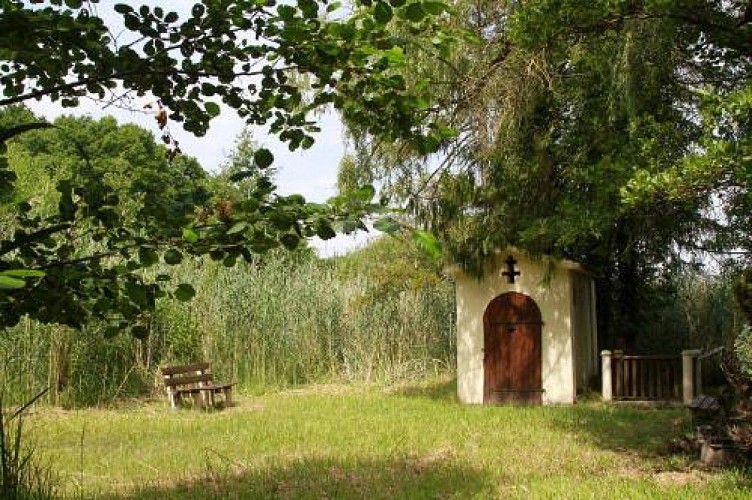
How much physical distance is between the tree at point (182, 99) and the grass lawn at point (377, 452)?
367cm

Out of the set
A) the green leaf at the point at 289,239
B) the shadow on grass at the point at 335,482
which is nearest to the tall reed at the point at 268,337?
the shadow on grass at the point at 335,482

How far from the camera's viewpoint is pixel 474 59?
1177 cm

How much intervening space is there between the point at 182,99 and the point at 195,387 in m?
10.6

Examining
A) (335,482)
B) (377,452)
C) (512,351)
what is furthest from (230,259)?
(512,351)

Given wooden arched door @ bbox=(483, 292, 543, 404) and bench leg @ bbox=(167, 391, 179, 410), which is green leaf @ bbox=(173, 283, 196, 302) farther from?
wooden arched door @ bbox=(483, 292, 543, 404)

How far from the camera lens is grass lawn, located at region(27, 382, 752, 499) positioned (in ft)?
21.7

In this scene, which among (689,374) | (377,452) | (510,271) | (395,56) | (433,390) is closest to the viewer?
(395,56)

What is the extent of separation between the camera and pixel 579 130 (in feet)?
35.3

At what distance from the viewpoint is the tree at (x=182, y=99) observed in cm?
293

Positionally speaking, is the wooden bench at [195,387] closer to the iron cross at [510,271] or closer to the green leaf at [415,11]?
the iron cross at [510,271]

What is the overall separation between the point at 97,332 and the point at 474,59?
25.3 ft

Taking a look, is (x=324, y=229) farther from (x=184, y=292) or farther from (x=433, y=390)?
(x=433, y=390)

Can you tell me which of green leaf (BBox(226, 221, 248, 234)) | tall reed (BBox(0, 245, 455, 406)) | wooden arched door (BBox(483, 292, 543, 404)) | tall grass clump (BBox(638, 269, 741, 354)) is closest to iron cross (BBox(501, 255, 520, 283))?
wooden arched door (BBox(483, 292, 543, 404))

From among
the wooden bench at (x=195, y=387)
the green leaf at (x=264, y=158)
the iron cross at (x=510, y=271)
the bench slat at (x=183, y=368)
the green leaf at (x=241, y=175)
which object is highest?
the iron cross at (x=510, y=271)
